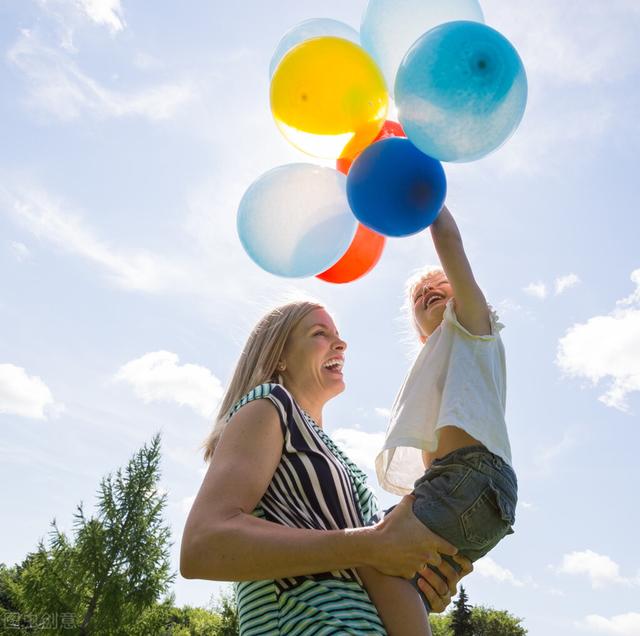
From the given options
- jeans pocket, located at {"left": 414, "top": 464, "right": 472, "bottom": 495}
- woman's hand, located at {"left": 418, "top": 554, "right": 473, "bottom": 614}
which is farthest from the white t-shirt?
woman's hand, located at {"left": 418, "top": 554, "right": 473, "bottom": 614}

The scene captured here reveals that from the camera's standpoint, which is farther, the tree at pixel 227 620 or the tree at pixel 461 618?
the tree at pixel 461 618

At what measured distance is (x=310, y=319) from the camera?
9.86ft

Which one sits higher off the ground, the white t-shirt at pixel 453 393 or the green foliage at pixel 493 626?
the green foliage at pixel 493 626

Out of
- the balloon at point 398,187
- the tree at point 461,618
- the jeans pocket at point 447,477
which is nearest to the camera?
the jeans pocket at point 447,477

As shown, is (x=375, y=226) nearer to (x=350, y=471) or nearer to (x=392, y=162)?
(x=392, y=162)

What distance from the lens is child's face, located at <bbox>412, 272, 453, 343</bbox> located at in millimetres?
3104

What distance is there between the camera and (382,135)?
9.36 feet

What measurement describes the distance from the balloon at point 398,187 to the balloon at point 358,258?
588mm

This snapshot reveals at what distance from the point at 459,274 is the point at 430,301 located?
22.9 inches

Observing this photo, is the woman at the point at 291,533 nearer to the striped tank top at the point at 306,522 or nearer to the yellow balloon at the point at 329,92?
the striped tank top at the point at 306,522

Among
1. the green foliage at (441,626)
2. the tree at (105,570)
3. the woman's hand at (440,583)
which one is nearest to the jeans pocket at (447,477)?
the woman's hand at (440,583)

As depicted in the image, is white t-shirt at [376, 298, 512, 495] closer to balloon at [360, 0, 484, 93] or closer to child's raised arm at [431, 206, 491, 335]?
child's raised arm at [431, 206, 491, 335]

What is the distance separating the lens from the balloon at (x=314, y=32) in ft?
9.75

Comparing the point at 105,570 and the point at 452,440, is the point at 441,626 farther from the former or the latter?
the point at 452,440
